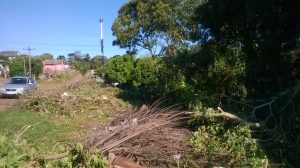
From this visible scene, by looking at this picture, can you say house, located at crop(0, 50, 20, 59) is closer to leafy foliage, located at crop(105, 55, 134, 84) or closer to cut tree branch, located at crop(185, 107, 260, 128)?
leafy foliage, located at crop(105, 55, 134, 84)

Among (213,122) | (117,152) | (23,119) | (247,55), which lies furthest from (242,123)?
(23,119)

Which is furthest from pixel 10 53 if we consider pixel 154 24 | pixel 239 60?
pixel 239 60

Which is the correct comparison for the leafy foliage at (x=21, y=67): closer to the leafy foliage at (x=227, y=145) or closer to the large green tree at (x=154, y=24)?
the large green tree at (x=154, y=24)

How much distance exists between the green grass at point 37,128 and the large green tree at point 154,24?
18.0 metres

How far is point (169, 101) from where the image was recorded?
543 inches

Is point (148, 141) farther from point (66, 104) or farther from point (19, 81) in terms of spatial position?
point (19, 81)

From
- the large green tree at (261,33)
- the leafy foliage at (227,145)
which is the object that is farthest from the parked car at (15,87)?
the leafy foliage at (227,145)

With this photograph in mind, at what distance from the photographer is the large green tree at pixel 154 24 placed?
3192 cm

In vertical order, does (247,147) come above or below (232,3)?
below

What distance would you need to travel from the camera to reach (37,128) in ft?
39.8

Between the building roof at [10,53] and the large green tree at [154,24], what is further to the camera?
the building roof at [10,53]

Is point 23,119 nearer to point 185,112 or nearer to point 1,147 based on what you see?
point 185,112

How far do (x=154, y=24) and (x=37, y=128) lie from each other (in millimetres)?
21592

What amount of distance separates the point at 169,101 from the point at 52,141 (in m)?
4.76
